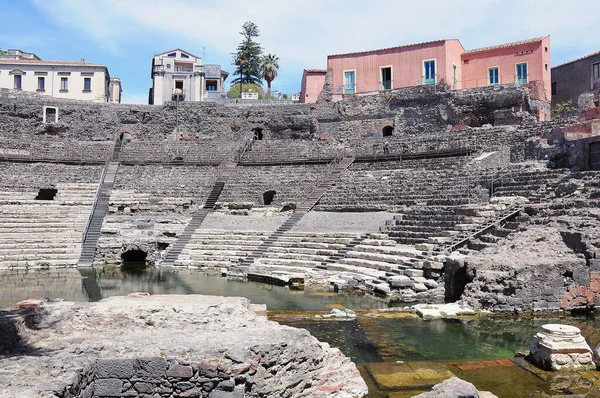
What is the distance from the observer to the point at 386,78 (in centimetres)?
3453

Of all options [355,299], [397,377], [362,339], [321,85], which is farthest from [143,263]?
[321,85]

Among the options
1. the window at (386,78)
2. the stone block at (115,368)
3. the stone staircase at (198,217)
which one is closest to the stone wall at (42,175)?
the stone staircase at (198,217)

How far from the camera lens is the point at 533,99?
1167 inches

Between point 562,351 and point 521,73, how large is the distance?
27.6 m

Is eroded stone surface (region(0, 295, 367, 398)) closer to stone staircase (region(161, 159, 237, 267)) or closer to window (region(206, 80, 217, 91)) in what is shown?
stone staircase (region(161, 159, 237, 267))

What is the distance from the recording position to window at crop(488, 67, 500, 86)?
31652mm

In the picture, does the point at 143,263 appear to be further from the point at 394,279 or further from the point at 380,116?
the point at 380,116

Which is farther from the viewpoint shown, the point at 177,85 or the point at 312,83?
the point at 177,85

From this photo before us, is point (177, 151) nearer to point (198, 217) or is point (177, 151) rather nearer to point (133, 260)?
point (198, 217)

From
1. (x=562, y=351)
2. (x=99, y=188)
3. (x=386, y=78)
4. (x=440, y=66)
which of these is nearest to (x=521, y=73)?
(x=440, y=66)

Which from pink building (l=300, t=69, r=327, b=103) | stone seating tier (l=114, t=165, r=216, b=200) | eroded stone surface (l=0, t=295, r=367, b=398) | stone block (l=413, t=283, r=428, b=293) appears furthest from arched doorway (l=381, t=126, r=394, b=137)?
eroded stone surface (l=0, t=295, r=367, b=398)

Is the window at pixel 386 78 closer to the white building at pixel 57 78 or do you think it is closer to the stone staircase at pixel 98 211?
the stone staircase at pixel 98 211

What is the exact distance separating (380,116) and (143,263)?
20.0 metres

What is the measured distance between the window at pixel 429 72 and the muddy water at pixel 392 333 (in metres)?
22.6
